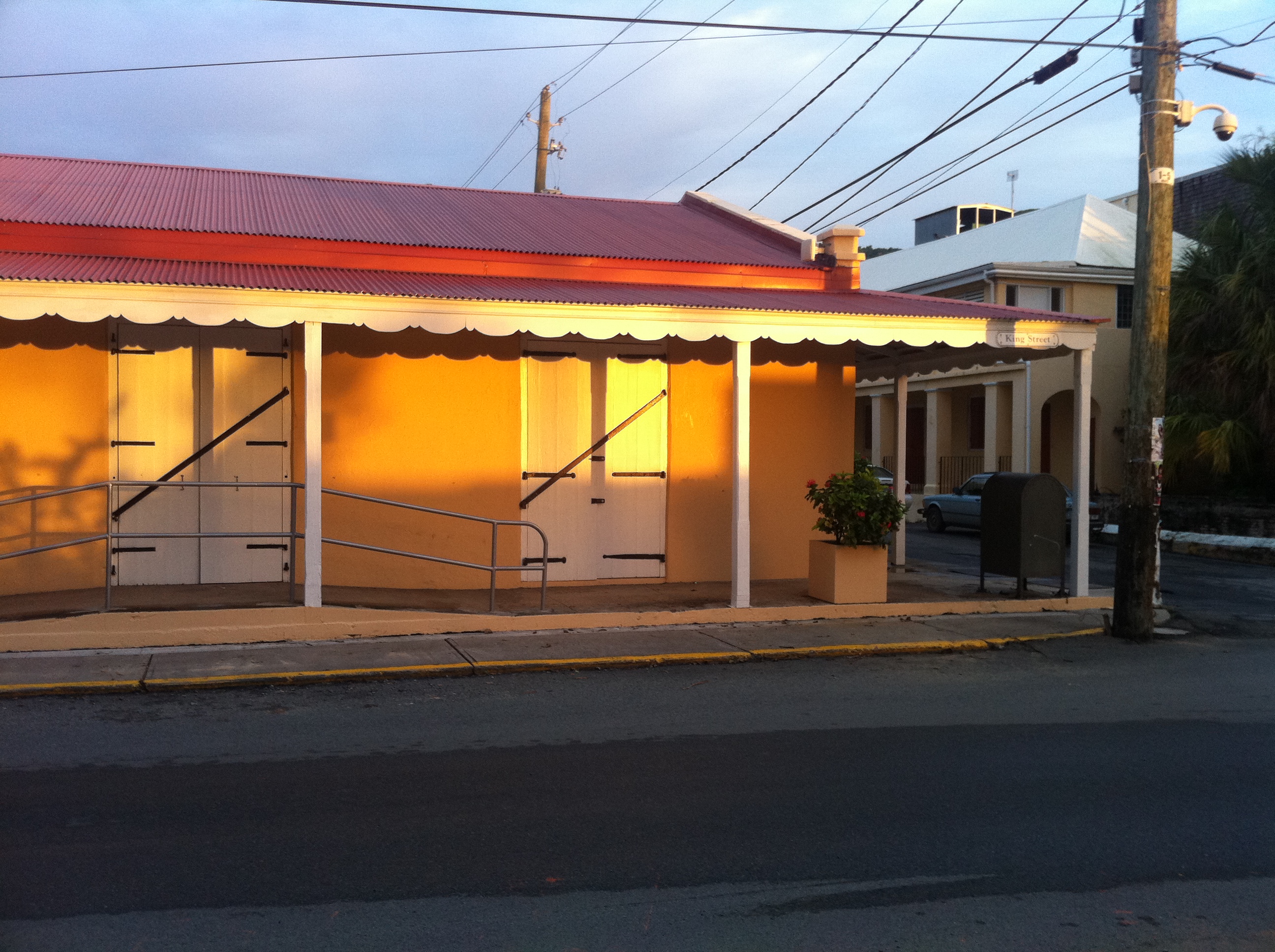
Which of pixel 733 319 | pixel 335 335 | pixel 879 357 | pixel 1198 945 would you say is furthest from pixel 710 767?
pixel 879 357

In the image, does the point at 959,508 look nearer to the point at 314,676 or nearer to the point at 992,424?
the point at 992,424

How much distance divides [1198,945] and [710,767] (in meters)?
2.66

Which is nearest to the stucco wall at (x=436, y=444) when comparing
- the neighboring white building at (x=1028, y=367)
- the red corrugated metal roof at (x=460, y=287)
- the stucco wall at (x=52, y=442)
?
the stucco wall at (x=52, y=442)

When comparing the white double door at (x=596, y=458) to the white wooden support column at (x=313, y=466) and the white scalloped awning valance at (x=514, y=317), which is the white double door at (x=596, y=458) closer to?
the white scalloped awning valance at (x=514, y=317)

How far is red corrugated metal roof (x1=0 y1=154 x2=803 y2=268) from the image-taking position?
39.8ft

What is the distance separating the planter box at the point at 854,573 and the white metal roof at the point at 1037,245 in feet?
56.7

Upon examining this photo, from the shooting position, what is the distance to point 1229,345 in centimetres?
2117

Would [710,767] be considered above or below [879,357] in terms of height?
below

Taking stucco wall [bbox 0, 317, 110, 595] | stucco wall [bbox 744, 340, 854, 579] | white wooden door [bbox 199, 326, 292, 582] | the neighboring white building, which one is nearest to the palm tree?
the neighboring white building

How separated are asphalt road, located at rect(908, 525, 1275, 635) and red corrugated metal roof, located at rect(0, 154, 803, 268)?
19.2 ft

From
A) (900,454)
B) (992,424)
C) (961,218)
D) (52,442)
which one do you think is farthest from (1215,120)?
(961,218)

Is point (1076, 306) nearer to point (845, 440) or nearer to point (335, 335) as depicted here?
point (845, 440)

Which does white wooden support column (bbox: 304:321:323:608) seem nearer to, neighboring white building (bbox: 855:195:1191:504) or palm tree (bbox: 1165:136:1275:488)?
palm tree (bbox: 1165:136:1275:488)

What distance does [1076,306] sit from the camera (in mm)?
26797
